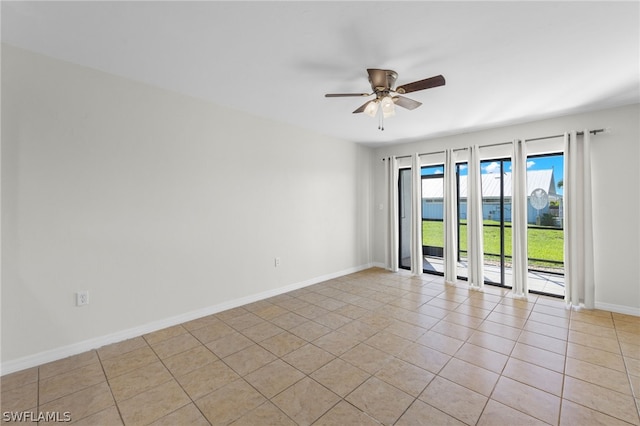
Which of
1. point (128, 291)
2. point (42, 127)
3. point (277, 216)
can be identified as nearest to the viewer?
point (42, 127)

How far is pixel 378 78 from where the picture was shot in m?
2.38

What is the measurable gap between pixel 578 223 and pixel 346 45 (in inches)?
148

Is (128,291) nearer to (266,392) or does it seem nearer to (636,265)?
(266,392)

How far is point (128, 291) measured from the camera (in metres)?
2.76

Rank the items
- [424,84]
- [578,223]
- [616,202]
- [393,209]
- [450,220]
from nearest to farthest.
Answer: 1. [424,84]
2. [616,202]
3. [578,223]
4. [450,220]
5. [393,209]

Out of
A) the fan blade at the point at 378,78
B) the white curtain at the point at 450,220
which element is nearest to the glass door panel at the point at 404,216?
the white curtain at the point at 450,220

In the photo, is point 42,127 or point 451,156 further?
point 451,156

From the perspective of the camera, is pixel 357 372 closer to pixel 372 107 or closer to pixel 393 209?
pixel 372 107

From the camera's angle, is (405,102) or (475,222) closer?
(405,102)

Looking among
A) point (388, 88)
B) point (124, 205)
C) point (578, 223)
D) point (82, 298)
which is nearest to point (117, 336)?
point (82, 298)

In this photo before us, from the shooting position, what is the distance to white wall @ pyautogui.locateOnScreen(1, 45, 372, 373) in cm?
224

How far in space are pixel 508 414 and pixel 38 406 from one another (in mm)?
3121

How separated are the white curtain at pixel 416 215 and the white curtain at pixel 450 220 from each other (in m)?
0.47

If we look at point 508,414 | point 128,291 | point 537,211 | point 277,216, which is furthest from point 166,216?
point 537,211
